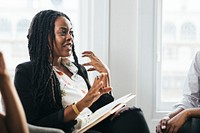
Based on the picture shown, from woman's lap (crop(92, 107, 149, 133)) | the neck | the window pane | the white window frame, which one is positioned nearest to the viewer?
woman's lap (crop(92, 107, 149, 133))

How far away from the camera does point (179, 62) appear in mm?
2883

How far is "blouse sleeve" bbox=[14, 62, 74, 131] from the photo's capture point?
1.85 metres

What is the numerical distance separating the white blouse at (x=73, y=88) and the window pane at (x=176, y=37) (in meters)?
0.86

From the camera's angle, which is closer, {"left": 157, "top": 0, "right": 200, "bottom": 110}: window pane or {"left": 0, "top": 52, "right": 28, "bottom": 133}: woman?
{"left": 0, "top": 52, "right": 28, "bottom": 133}: woman

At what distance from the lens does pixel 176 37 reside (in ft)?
9.37

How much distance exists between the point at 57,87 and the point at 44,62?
148mm

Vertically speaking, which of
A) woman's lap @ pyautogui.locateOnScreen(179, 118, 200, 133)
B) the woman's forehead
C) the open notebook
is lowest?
woman's lap @ pyautogui.locateOnScreen(179, 118, 200, 133)

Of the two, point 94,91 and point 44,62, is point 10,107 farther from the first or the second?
point 44,62

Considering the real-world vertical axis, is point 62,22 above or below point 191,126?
above

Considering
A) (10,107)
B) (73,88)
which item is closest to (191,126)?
(73,88)

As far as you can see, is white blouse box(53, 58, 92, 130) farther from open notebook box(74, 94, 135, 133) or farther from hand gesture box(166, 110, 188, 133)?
hand gesture box(166, 110, 188, 133)

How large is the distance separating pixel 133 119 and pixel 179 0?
4.13 feet

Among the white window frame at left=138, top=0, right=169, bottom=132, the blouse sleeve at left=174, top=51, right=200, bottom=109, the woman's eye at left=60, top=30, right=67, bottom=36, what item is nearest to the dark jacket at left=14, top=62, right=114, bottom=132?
the woman's eye at left=60, top=30, right=67, bottom=36

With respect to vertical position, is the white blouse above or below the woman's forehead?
Result: below
